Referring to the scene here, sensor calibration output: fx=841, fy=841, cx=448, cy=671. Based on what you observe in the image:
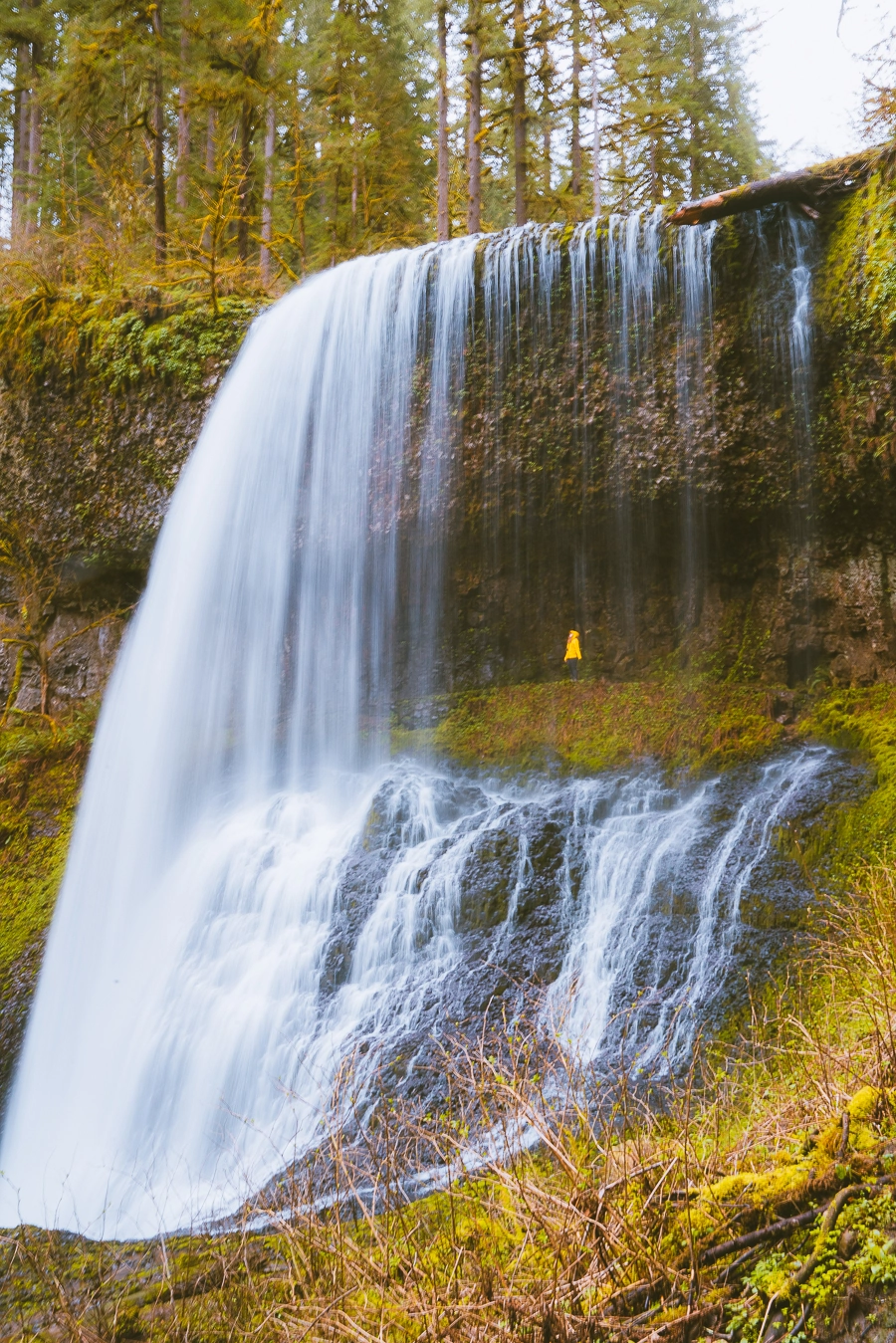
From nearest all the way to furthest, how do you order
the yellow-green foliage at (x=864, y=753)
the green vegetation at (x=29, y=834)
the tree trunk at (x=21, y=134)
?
the yellow-green foliage at (x=864, y=753) < the green vegetation at (x=29, y=834) < the tree trunk at (x=21, y=134)

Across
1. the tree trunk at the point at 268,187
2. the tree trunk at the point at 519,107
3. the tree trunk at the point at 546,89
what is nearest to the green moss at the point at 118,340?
the tree trunk at the point at 268,187

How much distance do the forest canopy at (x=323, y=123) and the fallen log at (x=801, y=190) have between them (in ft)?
18.5

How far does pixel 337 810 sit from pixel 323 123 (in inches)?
556

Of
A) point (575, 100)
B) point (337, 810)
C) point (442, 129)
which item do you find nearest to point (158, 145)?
point (442, 129)

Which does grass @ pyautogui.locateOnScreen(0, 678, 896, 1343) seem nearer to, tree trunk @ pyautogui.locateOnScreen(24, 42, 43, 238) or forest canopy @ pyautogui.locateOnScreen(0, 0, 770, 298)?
forest canopy @ pyautogui.locateOnScreen(0, 0, 770, 298)

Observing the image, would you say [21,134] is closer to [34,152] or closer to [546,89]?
[34,152]

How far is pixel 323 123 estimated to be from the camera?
634 inches

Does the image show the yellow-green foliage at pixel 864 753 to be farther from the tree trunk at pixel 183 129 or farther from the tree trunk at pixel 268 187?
the tree trunk at pixel 183 129

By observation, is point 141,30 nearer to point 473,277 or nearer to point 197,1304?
point 473,277

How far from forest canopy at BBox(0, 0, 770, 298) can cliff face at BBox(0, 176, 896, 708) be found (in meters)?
3.08

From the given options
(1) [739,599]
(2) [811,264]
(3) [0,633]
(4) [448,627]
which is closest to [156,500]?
(3) [0,633]

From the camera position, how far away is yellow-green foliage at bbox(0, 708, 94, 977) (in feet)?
28.8

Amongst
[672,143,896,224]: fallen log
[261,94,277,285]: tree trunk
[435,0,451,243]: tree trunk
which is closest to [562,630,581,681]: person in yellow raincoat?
[672,143,896,224]: fallen log

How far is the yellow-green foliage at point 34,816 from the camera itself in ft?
28.8
